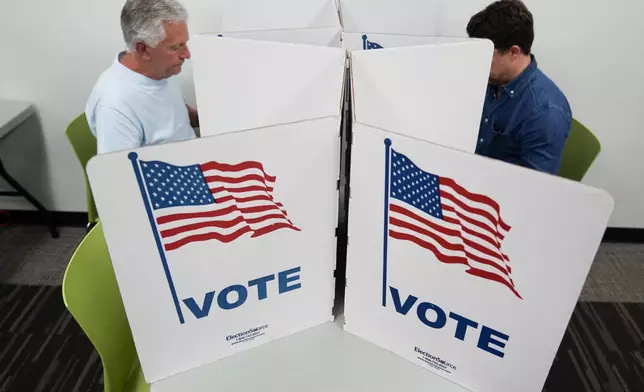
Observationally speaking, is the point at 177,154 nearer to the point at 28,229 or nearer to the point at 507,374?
the point at 507,374

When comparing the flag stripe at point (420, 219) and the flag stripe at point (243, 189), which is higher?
the flag stripe at point (243, 189)

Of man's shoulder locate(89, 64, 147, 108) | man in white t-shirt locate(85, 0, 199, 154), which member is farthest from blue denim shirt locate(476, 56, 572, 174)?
man's shoulder locate(89, 64, 147, 108)

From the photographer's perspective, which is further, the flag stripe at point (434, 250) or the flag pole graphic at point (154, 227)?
the flag stripe at point (434, 250)

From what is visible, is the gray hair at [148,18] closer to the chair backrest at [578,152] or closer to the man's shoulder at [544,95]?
the man's shoulder at [544,95]

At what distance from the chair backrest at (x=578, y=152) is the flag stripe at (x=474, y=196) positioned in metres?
1.15

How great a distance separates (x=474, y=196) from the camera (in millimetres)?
863

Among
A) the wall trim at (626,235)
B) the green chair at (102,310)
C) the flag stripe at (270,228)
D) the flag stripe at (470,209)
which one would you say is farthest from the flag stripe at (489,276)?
the wall trim at (626,235)

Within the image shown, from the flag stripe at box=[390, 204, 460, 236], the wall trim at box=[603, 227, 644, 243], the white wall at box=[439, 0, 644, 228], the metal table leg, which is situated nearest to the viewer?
the flag stripe at box=[390, 204, 460, 236]

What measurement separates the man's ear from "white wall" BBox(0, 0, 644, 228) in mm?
489

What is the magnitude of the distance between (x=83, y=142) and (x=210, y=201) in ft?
4.37

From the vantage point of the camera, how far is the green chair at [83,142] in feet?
6.46

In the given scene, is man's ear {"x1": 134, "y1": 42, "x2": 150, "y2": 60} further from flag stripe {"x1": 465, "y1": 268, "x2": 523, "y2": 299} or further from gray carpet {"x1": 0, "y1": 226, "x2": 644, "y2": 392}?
flag stripe {"x1": 465, "y1": 268, "x2": 523, "y2": 299}

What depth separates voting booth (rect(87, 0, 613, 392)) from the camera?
86cm

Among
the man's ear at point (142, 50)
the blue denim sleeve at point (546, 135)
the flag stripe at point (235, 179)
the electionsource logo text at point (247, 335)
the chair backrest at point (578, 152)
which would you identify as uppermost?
the man's ear at point (142, 50)
